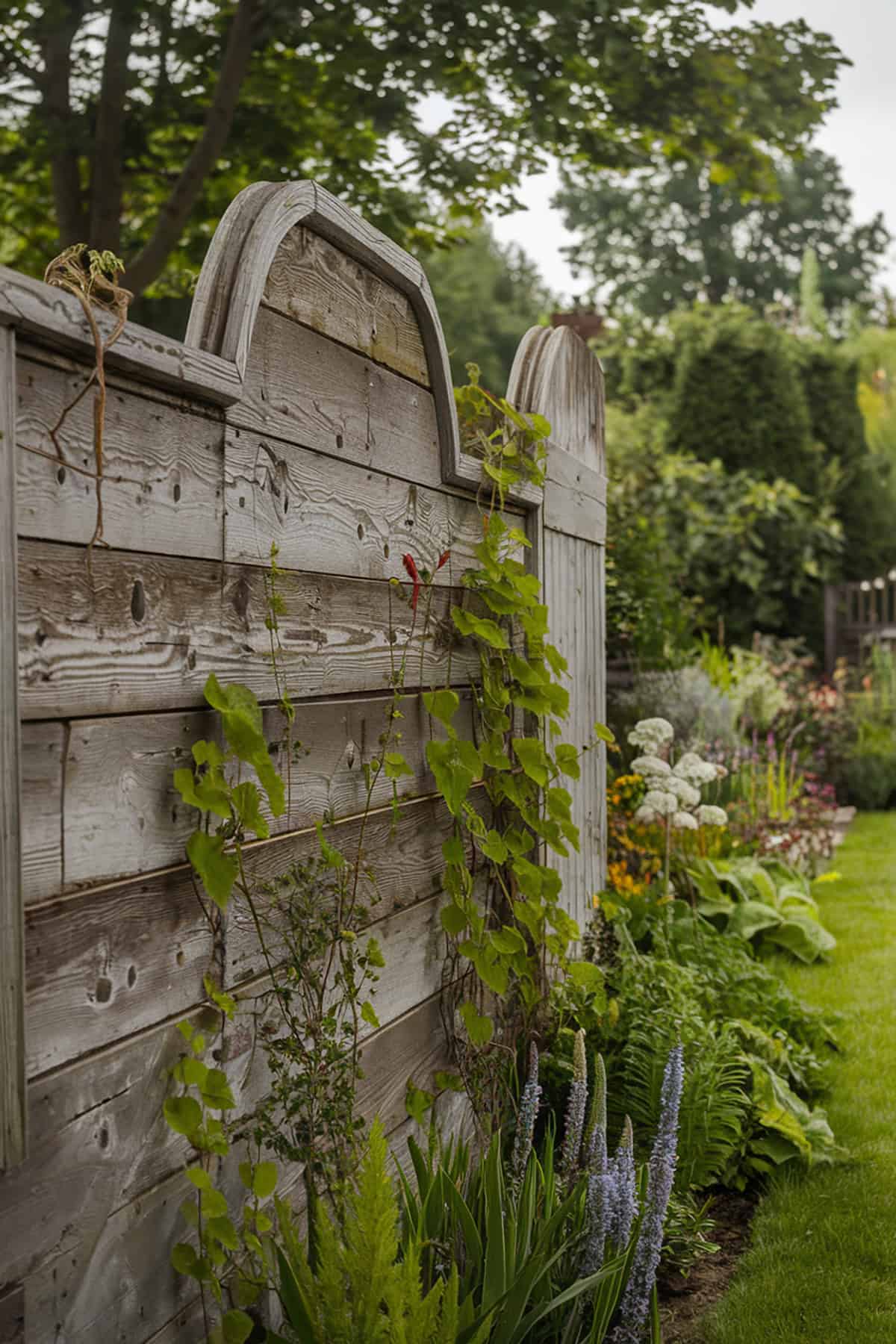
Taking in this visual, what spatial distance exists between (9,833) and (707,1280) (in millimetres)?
2036

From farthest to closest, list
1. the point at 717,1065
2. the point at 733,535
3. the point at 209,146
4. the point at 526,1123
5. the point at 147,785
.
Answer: the point at 733,535
the point at 209,146
the point at 717,1065
the point at 526,1123
the point at 147,785

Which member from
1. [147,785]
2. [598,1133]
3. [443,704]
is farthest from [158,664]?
[598,1133]

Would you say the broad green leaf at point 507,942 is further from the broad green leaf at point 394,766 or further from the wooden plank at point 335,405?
the wooden plank at point 335,405

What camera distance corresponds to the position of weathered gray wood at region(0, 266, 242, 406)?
1236mm

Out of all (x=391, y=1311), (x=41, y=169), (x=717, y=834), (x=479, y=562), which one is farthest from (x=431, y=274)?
(x=391, y=1311)

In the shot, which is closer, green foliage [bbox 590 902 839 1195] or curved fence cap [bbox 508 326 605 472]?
green foliage [bbox 590 902 839 1195]

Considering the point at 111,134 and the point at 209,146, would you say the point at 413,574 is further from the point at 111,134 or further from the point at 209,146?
the point at 111,134

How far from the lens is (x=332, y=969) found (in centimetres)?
201

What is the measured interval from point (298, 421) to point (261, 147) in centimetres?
653

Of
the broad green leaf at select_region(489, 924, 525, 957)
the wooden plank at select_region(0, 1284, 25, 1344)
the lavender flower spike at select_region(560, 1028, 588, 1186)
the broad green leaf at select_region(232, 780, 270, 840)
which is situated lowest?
the lavender flower spike at select_region(560, 1028, 588, 1186)

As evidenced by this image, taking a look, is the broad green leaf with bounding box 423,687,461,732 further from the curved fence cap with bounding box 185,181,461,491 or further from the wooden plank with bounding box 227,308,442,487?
the curved fence cap with bounding box 185,181,461,491

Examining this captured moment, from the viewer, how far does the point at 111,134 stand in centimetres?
683

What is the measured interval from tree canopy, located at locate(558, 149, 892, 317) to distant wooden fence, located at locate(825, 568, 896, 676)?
47.8 ft

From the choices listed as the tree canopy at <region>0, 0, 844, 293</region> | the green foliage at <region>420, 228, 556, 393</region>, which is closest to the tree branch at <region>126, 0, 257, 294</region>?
the tree canopy at <region>0, 0, 844, 293</region>
